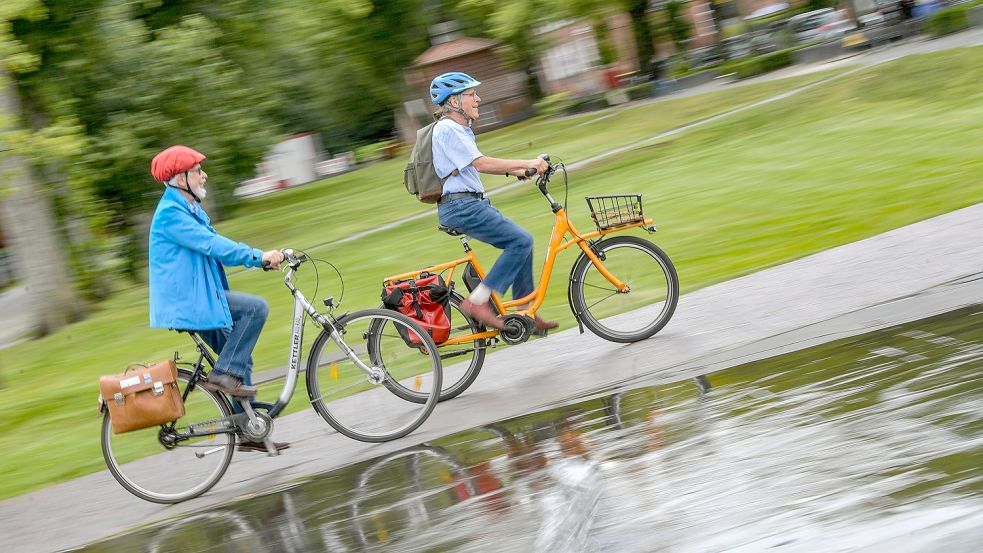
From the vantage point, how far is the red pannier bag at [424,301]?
752cm

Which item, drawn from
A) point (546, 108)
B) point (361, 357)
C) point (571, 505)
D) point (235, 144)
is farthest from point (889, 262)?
point (546, 108)

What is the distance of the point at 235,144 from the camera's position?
27.0 meters

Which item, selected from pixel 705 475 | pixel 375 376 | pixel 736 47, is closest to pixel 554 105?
pixel 736 47

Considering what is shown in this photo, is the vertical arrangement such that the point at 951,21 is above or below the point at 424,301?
below

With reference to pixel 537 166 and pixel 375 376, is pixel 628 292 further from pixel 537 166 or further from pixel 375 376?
pixel 375 376

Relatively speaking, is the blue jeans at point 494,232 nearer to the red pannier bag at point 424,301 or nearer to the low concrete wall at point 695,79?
the red pannier bag at point 424,301

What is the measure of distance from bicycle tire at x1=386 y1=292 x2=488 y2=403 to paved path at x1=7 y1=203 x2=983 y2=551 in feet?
0.36

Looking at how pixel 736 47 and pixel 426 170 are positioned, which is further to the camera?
pixel 736 47

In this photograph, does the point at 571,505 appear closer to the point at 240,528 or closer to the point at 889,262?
the point at 240,528

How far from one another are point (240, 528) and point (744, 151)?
1385 cm

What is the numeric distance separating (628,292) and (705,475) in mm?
3188

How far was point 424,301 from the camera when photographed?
756 centimetres

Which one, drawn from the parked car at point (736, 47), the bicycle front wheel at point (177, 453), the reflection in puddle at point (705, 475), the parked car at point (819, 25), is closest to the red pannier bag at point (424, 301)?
the reflection in puddle at point (705, 475)

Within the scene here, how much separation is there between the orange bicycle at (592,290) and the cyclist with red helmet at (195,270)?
3.69ft
